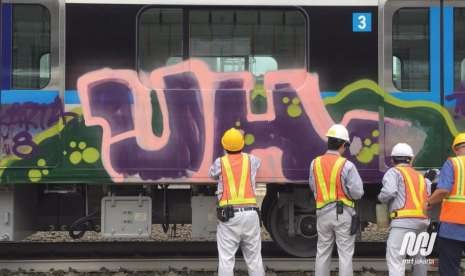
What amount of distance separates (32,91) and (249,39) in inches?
94.3

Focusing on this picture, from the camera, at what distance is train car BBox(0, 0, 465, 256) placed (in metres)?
6.34

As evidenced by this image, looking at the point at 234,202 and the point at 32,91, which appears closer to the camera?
the point at 234,202

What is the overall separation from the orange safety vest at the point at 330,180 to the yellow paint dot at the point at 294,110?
1.04m

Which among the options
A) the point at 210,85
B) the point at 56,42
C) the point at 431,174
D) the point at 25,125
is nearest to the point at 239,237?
the point at 210,85

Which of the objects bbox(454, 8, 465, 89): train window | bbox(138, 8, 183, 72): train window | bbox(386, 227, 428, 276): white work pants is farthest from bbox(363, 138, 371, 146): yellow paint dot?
bbox(138, 8, 183, 72): train window

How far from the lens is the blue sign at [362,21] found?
6465mm

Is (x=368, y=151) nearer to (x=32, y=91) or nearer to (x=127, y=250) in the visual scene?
(x=127, y=250)

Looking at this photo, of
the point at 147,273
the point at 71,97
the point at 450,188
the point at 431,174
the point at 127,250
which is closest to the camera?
the point at 450,188

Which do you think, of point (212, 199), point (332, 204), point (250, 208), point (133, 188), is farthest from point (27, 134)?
point (332, 204)

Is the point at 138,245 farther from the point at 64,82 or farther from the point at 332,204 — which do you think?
the point at 332,204

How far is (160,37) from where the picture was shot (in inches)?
255

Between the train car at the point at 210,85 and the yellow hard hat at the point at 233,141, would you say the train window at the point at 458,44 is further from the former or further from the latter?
the yellow hard hat at the point at 233,141

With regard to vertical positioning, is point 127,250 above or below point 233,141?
below

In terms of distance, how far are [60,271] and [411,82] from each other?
4.45 meters
